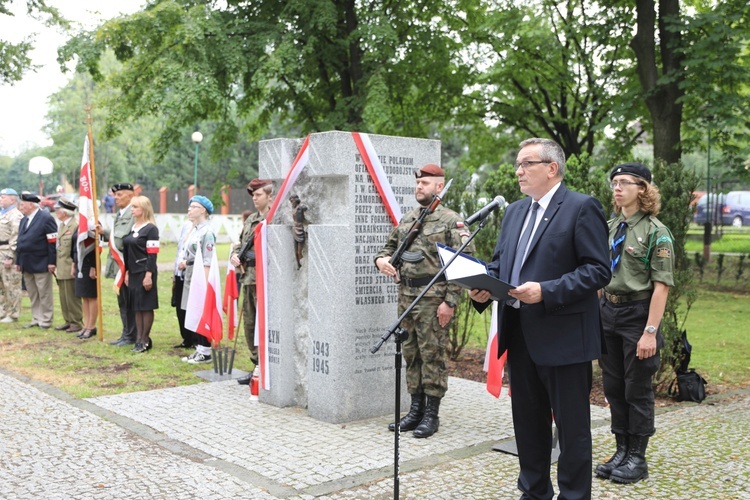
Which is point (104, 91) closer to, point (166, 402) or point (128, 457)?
point (166, 402)

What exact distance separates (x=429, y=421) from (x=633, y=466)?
5.71 ft

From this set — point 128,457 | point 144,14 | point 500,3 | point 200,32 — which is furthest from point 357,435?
point 500,3

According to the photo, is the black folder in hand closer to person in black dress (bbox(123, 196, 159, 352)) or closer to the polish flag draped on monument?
the polish flag draped on monument

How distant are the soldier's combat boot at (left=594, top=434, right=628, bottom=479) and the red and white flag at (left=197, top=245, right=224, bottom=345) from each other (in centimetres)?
511

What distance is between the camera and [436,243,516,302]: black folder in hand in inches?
147

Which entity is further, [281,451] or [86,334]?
[86,334]

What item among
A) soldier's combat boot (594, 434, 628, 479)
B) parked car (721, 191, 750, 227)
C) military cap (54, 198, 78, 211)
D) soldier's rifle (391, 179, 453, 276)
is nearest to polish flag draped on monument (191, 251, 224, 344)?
soldier's rifle (391, 179, 453, 276)

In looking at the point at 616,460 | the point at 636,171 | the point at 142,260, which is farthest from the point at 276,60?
the point at 616,460

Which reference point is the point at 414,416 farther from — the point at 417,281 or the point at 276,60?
the point at 276,60

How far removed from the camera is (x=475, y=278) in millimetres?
3729

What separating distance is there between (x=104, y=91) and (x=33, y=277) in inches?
242

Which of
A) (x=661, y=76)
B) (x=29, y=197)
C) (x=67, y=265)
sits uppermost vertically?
(x=661, y=76)

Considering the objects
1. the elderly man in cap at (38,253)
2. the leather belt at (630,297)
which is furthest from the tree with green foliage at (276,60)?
the leather belt at (630,297)

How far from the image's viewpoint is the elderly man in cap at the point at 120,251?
33.9 feet
